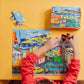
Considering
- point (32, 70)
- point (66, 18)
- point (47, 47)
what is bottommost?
point (32, 70)

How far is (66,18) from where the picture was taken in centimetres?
82

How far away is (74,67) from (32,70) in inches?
10.1

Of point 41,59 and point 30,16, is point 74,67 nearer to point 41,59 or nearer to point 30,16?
point 41,59

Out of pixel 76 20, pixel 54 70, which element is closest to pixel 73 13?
pixel 76 20

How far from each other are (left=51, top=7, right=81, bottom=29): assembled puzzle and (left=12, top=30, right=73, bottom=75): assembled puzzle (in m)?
0.07

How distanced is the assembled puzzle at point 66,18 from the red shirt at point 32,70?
8.9 inches

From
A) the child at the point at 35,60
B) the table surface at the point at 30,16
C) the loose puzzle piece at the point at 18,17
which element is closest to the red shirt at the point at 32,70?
the child at the point at 35,60

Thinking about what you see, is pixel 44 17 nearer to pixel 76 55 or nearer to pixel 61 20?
pixel 61 20

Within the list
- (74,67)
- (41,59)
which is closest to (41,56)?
(41,59)

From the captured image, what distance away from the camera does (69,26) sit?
0.81 meters

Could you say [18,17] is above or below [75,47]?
above

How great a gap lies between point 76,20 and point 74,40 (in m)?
0.13

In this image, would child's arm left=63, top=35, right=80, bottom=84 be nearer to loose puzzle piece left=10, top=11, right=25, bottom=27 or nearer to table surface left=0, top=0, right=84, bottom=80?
table surface left=0, top=0, right=84, bottom=80

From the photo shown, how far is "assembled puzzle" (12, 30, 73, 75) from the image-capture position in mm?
836
